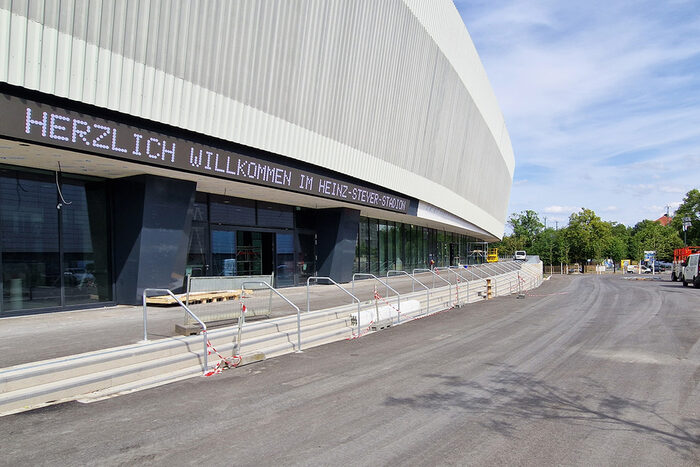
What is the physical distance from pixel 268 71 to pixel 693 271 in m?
32.6

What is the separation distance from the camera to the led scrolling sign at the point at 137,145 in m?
10.1

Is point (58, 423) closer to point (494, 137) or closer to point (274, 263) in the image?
point (274, 263)

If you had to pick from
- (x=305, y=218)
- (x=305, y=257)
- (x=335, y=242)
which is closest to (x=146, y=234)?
(x=305, y=257)

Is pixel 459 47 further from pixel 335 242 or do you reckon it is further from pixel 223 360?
pixel 223 360

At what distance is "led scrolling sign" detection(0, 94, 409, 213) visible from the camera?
10.1m

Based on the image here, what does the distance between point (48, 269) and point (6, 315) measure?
1.60 metres

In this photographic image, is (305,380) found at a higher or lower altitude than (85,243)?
lower

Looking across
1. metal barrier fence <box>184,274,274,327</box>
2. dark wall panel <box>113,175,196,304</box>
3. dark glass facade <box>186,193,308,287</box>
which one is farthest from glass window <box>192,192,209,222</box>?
metal barrier fence <box>184,274,274,327</box>

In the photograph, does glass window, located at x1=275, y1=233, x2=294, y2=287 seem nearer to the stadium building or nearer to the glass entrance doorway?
the stadium building

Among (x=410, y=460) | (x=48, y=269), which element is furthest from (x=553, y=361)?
(x=48, y=269)

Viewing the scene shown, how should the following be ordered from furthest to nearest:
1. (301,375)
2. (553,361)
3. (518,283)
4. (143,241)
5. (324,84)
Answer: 1. (518,283)
2. (324,84)
3. (143,241)
4. (553,361)
5. (301,375)

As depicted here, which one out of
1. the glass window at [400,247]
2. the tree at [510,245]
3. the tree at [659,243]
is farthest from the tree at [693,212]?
the glass window at [400,247]

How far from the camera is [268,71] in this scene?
53.8 ft

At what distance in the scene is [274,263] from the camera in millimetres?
22078
